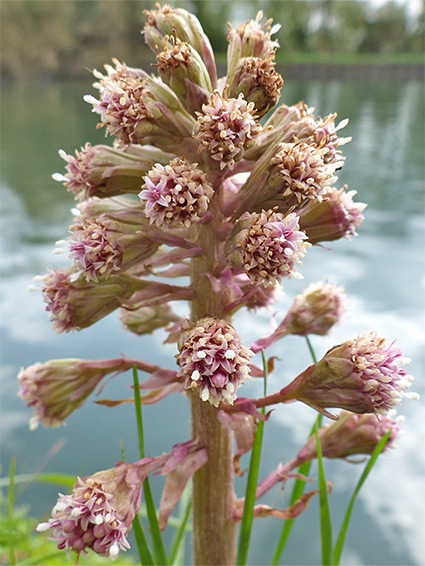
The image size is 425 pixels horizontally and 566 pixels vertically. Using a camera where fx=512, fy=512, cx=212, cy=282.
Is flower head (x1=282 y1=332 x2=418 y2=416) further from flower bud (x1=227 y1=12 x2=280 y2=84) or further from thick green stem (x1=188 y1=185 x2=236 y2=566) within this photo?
flower bud (x1=227 y1=12 x2=280 y2=84)

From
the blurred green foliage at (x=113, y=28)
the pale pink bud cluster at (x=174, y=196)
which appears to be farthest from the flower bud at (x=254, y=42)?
the blurred green foliage at (x=113, y=28)

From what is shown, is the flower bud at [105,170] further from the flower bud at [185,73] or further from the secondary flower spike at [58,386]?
the secondary flower spike at [58,386]

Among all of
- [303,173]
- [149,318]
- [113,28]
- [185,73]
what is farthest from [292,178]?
[113,28]

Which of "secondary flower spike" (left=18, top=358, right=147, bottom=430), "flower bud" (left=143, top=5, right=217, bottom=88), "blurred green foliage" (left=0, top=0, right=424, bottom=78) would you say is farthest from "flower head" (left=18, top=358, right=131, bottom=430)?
"blurred green foliage" (left=0, top=0, right=424, bottom=78)

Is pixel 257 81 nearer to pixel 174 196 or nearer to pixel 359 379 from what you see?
pixel 174 196

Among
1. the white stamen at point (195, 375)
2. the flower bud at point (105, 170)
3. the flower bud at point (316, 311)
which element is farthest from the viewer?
the flower bud at point (316, 311)

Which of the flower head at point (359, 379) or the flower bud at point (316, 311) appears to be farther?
the flower bud at point (316, 311)

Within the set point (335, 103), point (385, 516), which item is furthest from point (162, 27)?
point (335, 103)
